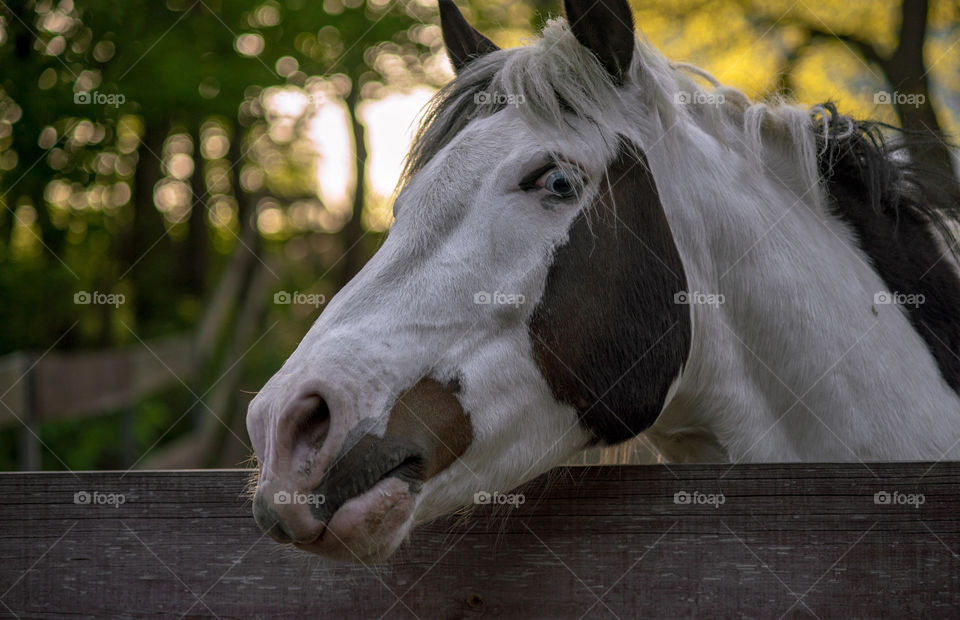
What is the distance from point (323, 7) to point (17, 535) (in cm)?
754

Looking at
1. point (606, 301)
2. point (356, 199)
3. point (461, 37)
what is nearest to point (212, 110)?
point (356, 199)

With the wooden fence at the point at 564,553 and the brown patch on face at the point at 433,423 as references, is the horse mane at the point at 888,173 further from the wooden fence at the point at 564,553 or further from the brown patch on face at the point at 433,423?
the brown patch on face at the point at 433,423

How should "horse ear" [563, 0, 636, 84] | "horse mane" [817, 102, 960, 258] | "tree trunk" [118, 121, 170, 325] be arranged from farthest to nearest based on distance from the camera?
"tree trunk" [118, 121, 170, 325], "horse mane" [817, 102, 960, 258], "horse ear" [563, 0, 636, 84]

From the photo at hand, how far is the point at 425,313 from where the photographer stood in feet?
5.55

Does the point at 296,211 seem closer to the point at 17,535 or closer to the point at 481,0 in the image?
the point at 481,0

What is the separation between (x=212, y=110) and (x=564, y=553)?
7.85m

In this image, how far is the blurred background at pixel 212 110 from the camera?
593 cm

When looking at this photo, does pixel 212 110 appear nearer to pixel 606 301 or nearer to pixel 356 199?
pixel 356 199

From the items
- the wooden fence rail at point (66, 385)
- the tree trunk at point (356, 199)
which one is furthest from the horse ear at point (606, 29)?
the tree trunk at point (356, 199)

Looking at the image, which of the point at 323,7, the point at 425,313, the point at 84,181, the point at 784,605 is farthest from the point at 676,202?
the point at 323,7

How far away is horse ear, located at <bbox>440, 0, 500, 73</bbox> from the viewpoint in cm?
236

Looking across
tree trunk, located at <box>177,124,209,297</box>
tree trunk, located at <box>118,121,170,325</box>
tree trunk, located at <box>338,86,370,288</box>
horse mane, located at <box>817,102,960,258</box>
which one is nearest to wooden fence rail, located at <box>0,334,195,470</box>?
tree trunk, located at <box>338,86,370,288</box>

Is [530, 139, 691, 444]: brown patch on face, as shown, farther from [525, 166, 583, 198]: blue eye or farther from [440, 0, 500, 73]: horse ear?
[440, 0, 500, 73]: horse ear

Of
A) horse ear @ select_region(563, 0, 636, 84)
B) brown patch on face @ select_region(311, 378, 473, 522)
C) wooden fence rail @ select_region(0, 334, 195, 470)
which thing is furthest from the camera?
wooden fence rail @ select_region(0, 334, 195, 470)
